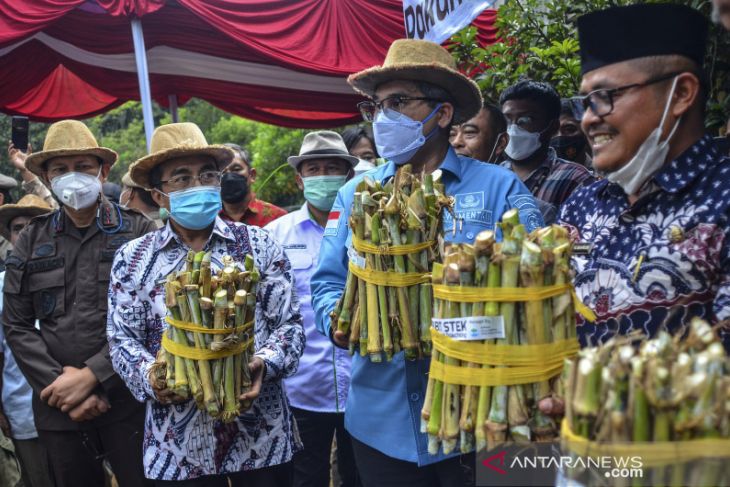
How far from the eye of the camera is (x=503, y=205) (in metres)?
3.15

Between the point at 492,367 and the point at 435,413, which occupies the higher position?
the point at 492,367

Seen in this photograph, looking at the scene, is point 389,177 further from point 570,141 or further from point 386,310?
point 570,141

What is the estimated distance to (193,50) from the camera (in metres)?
8.48


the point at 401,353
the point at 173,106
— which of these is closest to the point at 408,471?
the point at 401,353

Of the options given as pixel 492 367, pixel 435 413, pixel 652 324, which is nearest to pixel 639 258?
pixel 652 324

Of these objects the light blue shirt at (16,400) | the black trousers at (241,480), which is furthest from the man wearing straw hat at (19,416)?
the black trousers at (241,480)

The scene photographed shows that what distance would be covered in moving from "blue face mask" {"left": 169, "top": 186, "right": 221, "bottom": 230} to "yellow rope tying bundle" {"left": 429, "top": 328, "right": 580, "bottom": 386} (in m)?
2.01

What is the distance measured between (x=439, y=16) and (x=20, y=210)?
3781 millimetres

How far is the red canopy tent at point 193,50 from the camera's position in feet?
24.2

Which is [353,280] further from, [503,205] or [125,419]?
[125,419]

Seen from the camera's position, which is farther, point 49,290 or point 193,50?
point 193,50

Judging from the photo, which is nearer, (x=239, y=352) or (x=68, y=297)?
(x=239, y=352)

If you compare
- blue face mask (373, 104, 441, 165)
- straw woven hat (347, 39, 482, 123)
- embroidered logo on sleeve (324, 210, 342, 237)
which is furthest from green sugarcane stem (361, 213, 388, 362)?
straw woven hat (347, 39, 482, 123)

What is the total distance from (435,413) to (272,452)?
1553mm
